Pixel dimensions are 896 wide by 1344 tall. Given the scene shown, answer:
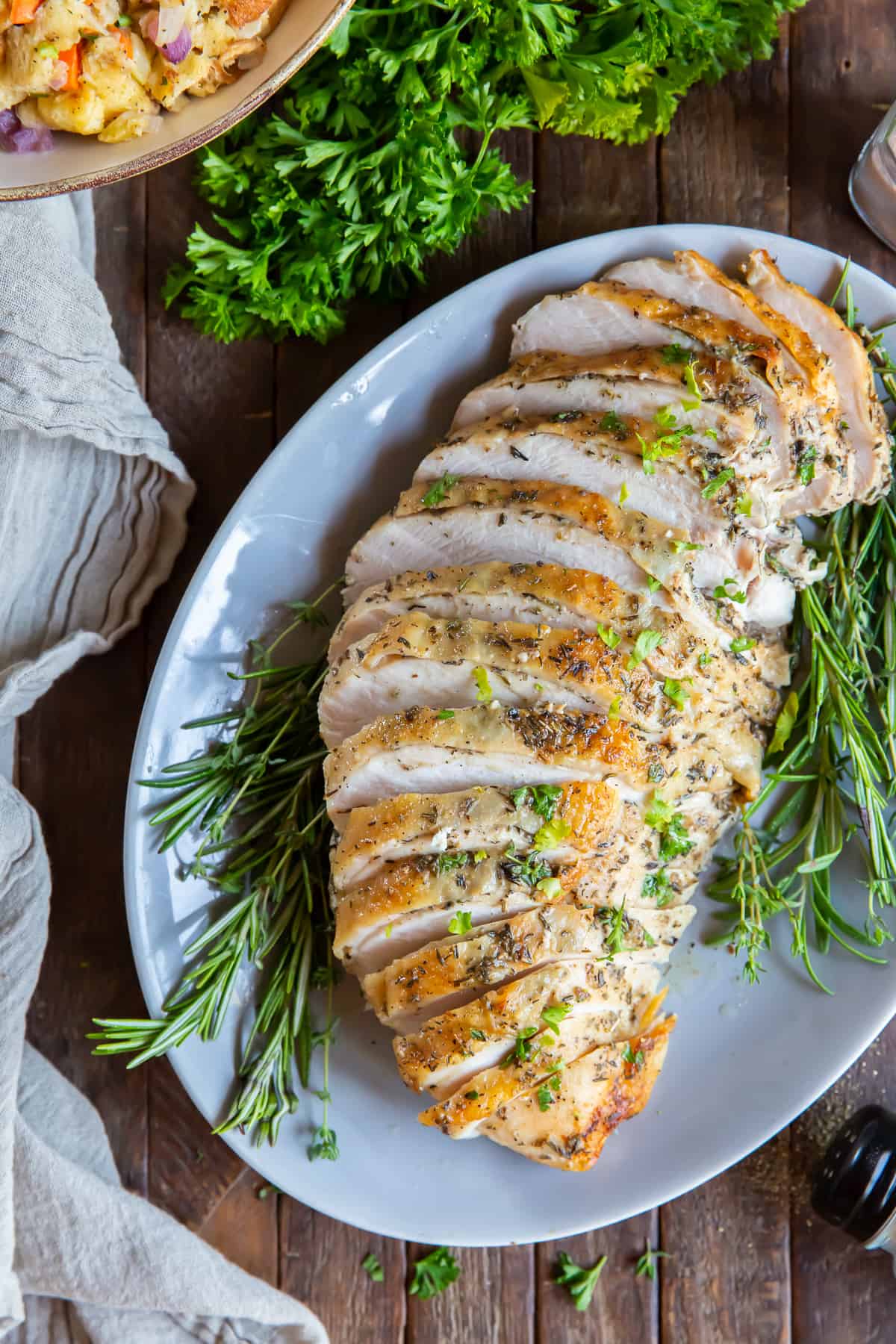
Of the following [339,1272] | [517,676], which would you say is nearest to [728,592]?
[517,676]

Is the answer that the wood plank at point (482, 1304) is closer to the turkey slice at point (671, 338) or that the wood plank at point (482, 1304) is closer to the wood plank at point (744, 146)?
the turkey slice at point (671, 338)

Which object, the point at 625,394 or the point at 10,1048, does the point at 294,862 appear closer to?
the point at 10,1048

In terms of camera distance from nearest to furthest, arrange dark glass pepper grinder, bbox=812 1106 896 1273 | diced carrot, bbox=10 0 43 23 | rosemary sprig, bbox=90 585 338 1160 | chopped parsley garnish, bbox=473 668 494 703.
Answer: diced carrot, bbox=10 0 43 23
chopped parsley garnish, bbox=473 668 494 703
rosemary sprig, bbox=90 585 338 1160
dark glass pepper grinder, bbox=812 1106 896 1273

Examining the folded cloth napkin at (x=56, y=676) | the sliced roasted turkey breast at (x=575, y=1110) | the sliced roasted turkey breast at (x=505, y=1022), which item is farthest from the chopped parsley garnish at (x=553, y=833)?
the folded cloth napkin at (x=56, y=676)

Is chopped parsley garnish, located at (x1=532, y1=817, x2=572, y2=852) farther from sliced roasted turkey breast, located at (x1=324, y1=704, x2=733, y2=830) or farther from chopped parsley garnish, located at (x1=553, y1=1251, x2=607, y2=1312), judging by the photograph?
chopped parsley garnish, located at (x1=553, y1=1251, x2=607, y2=1312)

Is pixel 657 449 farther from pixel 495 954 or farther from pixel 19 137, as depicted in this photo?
pixel 19 137

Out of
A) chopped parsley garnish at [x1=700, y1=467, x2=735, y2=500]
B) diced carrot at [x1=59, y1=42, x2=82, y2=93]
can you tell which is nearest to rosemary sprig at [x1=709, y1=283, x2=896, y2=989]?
chopped parsley garnish at [x1=700, y1=467, x2=735, y2=500]
